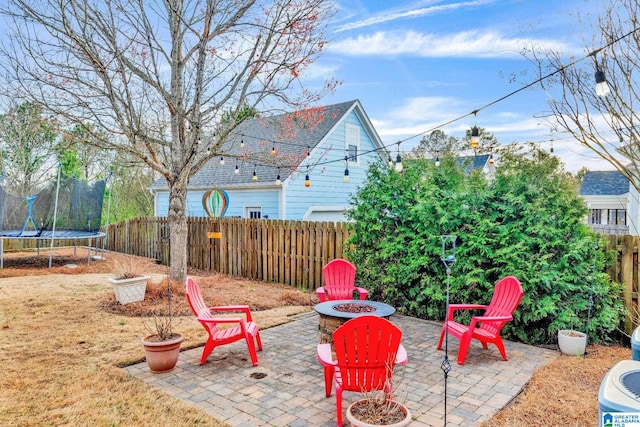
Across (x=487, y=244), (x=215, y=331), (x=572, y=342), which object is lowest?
(x=572, y=342)

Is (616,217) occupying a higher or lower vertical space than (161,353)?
higher

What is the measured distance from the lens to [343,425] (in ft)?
9.93

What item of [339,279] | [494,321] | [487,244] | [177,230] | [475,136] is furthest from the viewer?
[177,230]

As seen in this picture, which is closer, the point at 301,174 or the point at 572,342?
the point at 572,342

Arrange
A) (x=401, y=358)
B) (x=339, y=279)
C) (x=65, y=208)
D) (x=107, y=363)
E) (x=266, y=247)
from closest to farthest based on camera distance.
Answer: (x=401, y=358), (x=107, y=363), (x=339, y=279), (x=266, y=247), (x=65, y=208)

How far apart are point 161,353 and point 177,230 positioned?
4.73m

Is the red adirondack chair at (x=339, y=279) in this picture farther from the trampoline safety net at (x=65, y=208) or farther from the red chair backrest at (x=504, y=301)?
the trampoline safety net at (x=65, y=208)

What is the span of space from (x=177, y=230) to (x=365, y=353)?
6365mm

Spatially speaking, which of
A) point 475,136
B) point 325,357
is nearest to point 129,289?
point 325,357

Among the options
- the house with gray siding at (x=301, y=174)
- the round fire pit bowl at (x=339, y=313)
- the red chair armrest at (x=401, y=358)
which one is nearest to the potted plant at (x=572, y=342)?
the round fire pit bowl at (x=339, y=313)

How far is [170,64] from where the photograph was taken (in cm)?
794

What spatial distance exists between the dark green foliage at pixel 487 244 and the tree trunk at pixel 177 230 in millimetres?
3819

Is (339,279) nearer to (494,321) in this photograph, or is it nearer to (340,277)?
(340,277)

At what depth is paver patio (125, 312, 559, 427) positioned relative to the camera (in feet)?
10.6
